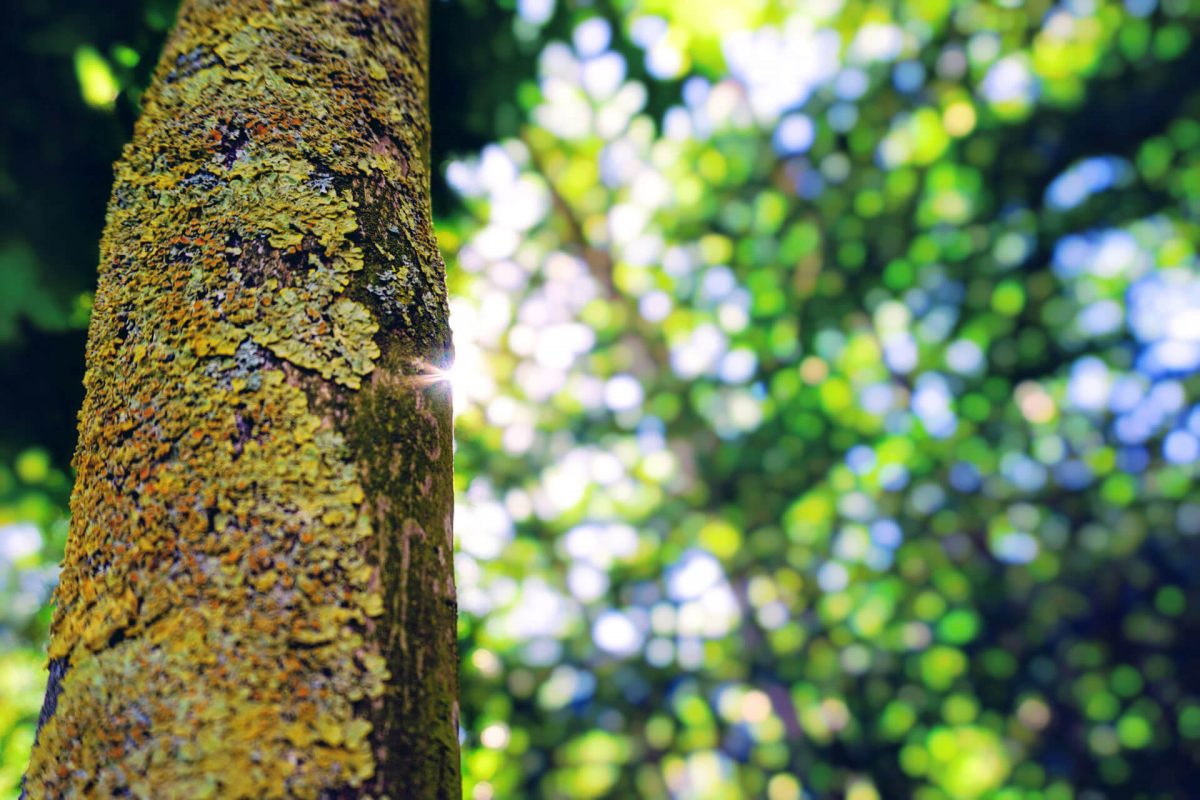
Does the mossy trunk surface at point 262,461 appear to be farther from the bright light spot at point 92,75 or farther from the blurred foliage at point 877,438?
the blurred foliage at point 877,438

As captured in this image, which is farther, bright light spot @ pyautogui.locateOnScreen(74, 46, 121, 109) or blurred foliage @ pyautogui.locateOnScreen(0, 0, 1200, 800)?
blurred foliage @ pyautogui.locateOnScreen(0, 0, 1200, 800)

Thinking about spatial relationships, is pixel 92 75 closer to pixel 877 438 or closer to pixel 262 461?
pixel 262 461

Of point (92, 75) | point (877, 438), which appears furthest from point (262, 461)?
point (877, 438)

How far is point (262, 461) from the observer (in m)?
0.74

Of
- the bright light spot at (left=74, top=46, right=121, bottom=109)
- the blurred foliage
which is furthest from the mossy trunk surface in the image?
the blurred foliage

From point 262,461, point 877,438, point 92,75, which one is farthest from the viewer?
point 877,438

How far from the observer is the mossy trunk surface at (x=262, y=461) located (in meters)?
0.63

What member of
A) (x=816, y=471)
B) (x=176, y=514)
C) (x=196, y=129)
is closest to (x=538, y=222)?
(x=816, y=471)

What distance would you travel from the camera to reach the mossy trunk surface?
0.63 m

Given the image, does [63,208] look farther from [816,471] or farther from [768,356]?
[816,471]

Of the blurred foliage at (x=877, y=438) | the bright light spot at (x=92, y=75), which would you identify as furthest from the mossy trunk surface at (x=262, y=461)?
the blurred foliage at (x=877, y=438)

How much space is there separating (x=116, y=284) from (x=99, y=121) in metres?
1.49

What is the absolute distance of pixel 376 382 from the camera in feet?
2.69

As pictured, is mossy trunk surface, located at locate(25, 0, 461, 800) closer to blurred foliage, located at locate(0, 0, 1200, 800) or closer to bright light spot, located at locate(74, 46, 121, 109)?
bright light spot, located at locate(74, 46, 121, 109)
